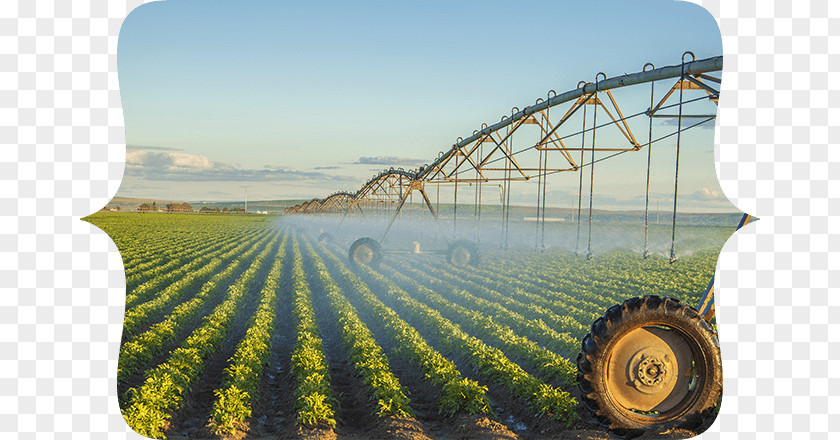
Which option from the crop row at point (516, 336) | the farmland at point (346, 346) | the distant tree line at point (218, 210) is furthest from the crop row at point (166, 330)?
the crop row at point (516, 336)

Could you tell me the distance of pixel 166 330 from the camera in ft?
46.5

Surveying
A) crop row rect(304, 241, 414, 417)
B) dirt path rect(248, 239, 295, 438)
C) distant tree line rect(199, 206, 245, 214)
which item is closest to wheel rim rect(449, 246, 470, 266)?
crop row rect(304, 241, 414, 417)

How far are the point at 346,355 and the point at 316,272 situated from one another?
52.5 feet

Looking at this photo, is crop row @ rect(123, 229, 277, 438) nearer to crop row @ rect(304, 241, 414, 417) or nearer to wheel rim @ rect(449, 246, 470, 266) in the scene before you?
crop row @ rect(304, 241, 414, 417)

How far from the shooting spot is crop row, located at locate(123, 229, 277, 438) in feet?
27.2

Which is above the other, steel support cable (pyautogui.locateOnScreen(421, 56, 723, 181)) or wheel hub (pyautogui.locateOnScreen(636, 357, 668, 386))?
steel support cable (pyautogui.locateOnScreen(421, 56, 723, 181))

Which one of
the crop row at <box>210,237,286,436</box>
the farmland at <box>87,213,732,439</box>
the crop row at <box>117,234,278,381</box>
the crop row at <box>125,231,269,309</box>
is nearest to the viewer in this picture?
the crop row at <box>210,237,286,436</box>

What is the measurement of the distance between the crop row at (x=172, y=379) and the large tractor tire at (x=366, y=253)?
34.6 feet

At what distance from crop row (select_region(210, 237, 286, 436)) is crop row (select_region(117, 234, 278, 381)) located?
170cm

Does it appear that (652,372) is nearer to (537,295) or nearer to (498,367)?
(498,367)

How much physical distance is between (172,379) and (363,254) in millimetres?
17429

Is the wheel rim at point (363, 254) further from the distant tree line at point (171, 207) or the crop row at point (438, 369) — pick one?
the distant tree line at point (171, 207)

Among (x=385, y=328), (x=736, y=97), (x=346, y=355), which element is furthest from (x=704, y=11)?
(x=385, y=328)

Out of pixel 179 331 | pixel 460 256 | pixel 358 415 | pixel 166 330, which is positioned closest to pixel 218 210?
pixel 358 415
